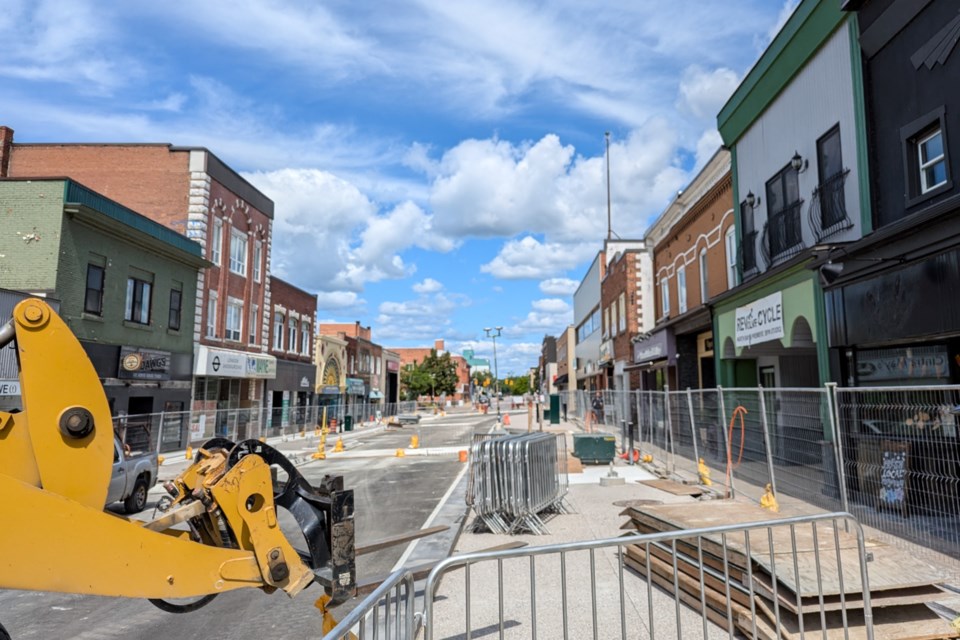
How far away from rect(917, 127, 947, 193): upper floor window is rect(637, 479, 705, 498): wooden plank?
6349 millimetres

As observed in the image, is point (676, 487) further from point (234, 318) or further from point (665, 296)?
point (234, 318)

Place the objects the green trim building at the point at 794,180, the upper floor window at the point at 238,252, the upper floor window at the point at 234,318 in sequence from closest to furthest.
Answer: the green trim building at the point at 794,180
the upper floor window at the point at 234,318
the upper floor window at the point at 238,252

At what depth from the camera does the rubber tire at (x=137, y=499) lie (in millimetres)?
11672

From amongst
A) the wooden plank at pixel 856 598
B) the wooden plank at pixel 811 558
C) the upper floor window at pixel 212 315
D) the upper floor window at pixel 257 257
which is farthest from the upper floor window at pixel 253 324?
the wooden plank at pixel 856 598

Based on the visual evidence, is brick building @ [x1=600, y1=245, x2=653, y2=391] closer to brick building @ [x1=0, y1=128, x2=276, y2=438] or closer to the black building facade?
brick building @ [x1=0, y1=128, x2=276, y2=438]

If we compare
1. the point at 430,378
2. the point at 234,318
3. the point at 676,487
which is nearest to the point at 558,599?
the point at 676,487

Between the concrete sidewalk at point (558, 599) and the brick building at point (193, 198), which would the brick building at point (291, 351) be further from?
the concrete sidewalk at point (558, 599)

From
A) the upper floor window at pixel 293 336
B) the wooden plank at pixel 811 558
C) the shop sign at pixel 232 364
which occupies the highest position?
the upper floor window at pixel 293 336

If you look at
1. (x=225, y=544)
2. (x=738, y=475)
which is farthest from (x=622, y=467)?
(x=225, y=544)

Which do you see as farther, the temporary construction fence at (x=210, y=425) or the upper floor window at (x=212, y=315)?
the upper floor window at (x=212, y=315)

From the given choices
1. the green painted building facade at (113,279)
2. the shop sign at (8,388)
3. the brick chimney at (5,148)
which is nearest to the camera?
the shop sign at (8,388)

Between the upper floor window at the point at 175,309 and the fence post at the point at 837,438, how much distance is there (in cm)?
2464

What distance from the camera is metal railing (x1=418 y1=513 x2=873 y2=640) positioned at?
4.29m

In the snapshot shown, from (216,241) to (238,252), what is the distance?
7.57 ft
